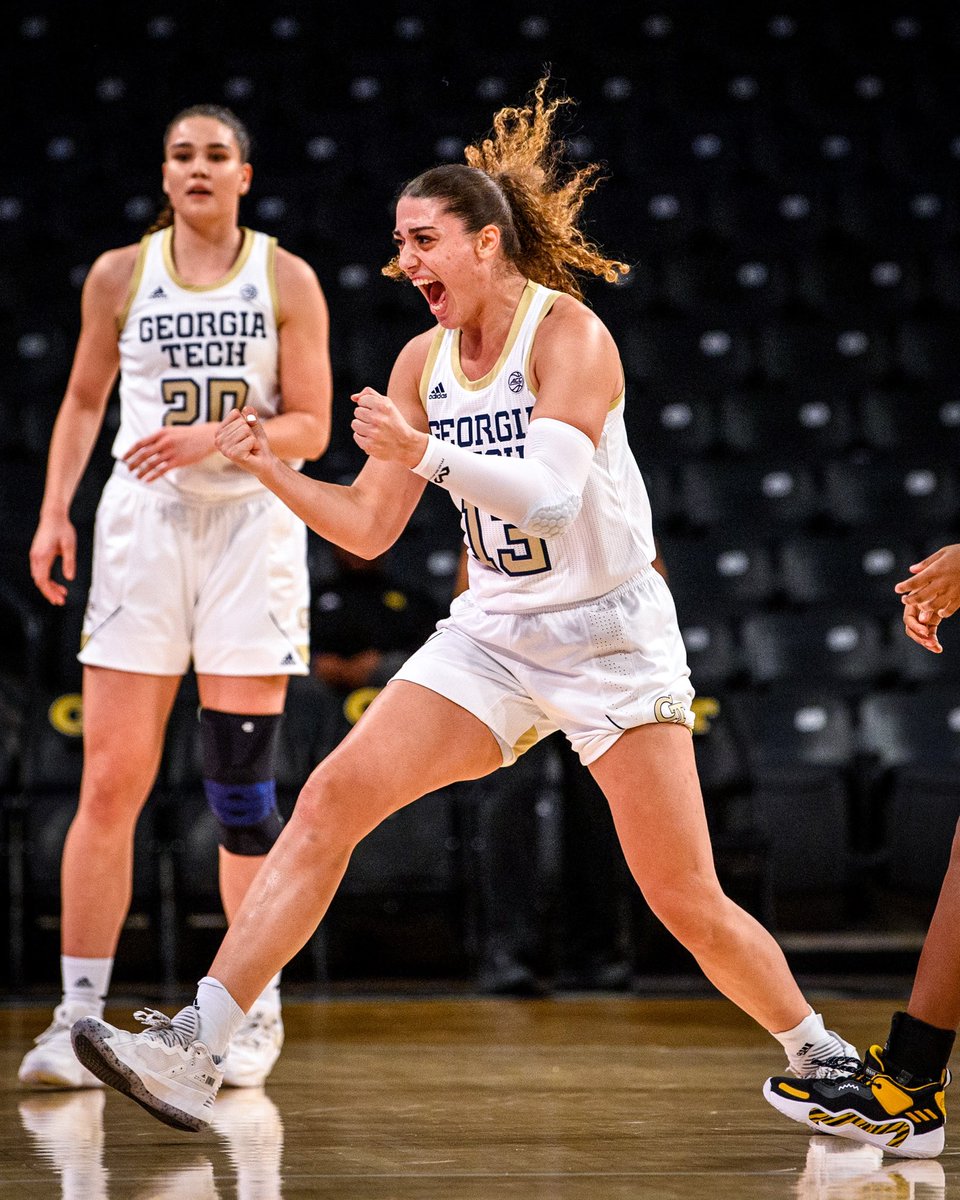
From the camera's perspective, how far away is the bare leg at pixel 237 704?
373cm

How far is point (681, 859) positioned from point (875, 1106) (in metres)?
0.54

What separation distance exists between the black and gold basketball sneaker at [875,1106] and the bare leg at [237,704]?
53.2 inches

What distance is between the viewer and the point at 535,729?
3.04 metres

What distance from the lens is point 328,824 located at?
109 inches

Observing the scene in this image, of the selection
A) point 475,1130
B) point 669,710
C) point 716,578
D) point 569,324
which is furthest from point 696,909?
point 716,578

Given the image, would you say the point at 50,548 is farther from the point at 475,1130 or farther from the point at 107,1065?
the point at 475,1130

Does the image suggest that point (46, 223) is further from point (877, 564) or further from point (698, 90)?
point (877, 564)

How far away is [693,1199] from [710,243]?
588cm

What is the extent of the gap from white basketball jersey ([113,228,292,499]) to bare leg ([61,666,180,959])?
49 cm

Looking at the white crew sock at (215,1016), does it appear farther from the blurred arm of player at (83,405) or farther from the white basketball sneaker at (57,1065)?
the blurred arm of player at (83,405)

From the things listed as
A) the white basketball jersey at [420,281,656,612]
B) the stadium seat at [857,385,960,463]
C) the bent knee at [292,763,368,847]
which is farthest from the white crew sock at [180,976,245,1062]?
the stadium seat at [857,385,960,463]

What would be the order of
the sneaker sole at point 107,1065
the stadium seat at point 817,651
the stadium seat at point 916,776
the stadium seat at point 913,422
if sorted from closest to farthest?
the sneaker sole at point 107,1065
the stadium seat at point 916,776
the stadium seat at point 817,651
the stadium seat at point 913,422

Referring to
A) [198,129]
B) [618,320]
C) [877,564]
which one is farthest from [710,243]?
[198,129]

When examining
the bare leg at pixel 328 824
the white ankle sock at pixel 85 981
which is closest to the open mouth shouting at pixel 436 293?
the bare leg at pixel 328 824
